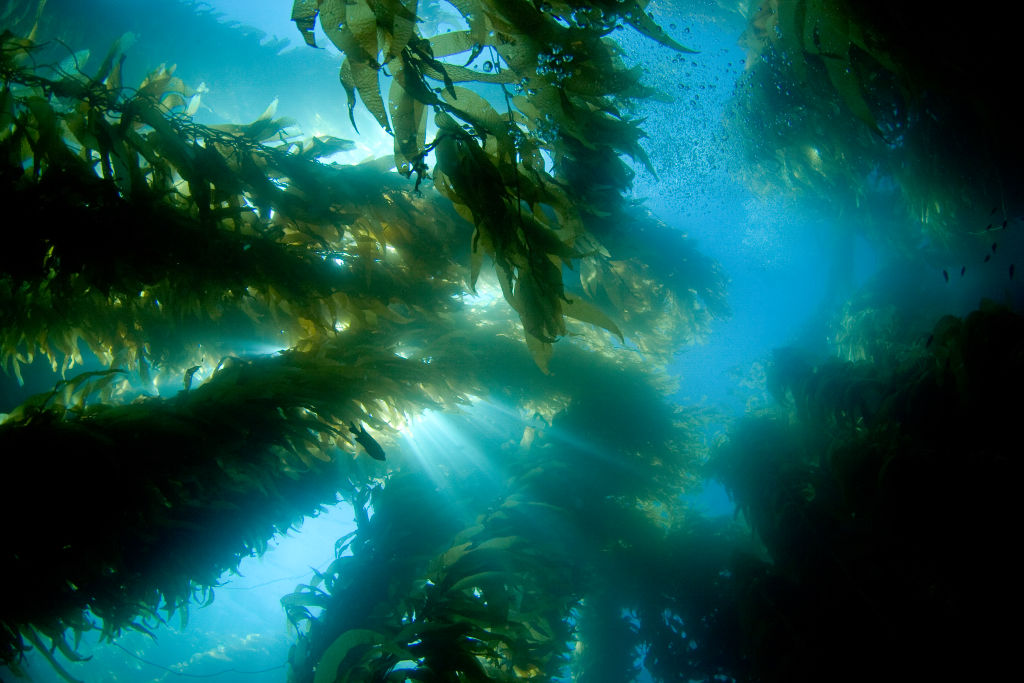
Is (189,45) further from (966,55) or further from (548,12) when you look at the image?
(966,55)

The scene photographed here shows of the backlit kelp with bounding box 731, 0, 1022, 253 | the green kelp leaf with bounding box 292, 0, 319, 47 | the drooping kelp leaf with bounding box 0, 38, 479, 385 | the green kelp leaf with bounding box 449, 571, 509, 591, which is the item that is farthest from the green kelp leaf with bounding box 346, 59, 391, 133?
the green kelp leaf with bounding box 449, 571, 509, 591

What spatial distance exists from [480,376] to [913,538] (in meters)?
3.39

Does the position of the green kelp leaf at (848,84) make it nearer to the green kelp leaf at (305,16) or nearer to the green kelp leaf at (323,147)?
the green kelp leaf at (305,16)

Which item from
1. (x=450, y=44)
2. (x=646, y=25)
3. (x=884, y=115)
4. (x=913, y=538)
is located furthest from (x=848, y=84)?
(x=884, y=115)

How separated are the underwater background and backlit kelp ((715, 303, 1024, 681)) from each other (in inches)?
0.8

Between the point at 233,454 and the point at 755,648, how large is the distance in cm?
456

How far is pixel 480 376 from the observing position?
3.64 meters

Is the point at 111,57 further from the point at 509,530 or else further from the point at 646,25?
the point at 509,530

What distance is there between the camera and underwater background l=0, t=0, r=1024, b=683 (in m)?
1.41

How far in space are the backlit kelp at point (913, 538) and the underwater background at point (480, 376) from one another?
0.07ft

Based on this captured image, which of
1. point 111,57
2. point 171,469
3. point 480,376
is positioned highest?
point 480,376

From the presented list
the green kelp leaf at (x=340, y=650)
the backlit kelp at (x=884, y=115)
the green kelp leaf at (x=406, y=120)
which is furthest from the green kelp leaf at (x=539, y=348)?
the green kelp leaf at (x=340, y=650)

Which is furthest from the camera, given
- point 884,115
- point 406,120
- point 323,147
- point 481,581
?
point 884,115

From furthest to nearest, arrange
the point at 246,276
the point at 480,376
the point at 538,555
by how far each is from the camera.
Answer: the point at 538,555 → the point at 480,376 → the point at 246,276
